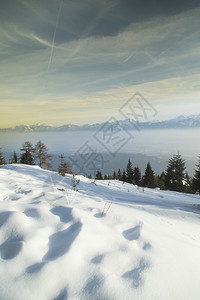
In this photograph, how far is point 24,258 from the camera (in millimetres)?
1352

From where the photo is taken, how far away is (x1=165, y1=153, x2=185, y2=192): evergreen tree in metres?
23.5

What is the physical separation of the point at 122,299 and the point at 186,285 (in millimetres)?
751

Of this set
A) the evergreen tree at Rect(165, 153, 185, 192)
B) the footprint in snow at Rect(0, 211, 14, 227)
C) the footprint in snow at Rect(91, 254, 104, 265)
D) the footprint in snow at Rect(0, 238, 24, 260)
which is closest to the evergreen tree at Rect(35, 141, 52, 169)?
the evergreen tree at Rect(165, 153, 185, 192)

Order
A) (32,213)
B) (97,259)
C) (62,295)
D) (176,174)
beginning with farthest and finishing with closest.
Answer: (176,174), (32,213), (97,259), (62,295)

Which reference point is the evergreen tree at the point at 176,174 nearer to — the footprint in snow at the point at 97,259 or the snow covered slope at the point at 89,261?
the snow covered slope at the point at 89,261

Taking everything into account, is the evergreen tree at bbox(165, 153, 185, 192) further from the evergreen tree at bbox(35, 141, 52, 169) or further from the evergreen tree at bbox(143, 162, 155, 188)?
the evergreen tree at bbox(35, 141, 52, 169)

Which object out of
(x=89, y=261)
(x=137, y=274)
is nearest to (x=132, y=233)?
(x=137, y=274)

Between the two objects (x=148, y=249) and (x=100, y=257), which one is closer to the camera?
(x=100, y=257)

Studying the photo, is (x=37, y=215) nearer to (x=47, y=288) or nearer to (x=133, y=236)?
(x=47, y=288)

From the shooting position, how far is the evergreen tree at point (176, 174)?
23.5 m

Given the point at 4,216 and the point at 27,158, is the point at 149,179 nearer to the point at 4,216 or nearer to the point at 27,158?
the point at 27,158

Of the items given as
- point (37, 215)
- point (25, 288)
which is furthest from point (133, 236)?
point (37, 215)

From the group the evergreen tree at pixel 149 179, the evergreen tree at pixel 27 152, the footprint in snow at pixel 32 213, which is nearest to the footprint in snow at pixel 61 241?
the footprint in snow at pixel 32 213

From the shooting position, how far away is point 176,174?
23.8m
